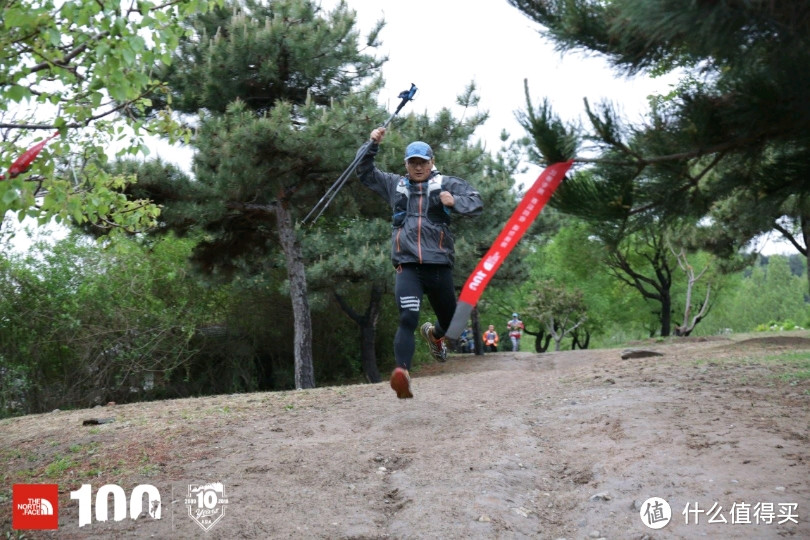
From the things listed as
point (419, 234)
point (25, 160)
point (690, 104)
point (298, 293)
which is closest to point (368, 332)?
point (298, 293)

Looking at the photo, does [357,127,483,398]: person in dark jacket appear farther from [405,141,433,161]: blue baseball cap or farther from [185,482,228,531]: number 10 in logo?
[185,482,228,531]: number 10 in logo

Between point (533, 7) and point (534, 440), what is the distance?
3485 mm

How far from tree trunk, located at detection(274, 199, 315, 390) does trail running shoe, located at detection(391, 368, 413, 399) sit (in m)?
9.37

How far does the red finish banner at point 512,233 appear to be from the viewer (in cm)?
596

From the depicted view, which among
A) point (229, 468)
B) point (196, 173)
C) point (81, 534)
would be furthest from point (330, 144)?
point (81, 534)

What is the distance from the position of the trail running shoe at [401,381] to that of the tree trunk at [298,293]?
30.7 feet

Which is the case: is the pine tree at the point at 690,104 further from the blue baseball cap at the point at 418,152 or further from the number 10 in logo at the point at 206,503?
the number 10 in logo at the point at 206,503

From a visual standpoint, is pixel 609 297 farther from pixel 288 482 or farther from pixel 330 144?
pixel 288 482

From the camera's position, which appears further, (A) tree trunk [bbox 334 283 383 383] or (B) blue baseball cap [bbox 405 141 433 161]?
(A) tree trunk [bbox 334 283 383 383]

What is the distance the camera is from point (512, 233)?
6.27m

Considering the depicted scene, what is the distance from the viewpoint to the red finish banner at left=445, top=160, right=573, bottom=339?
19.5 ft

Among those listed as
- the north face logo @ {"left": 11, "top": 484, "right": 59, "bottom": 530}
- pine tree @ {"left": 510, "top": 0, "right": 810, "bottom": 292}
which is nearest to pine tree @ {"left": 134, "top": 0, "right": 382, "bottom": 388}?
pine tree @ {"left": 510, "top": 0, "right": 810, "bottom": 292}

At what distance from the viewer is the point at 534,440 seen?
6.54 m

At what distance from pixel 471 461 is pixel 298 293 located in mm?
11281
